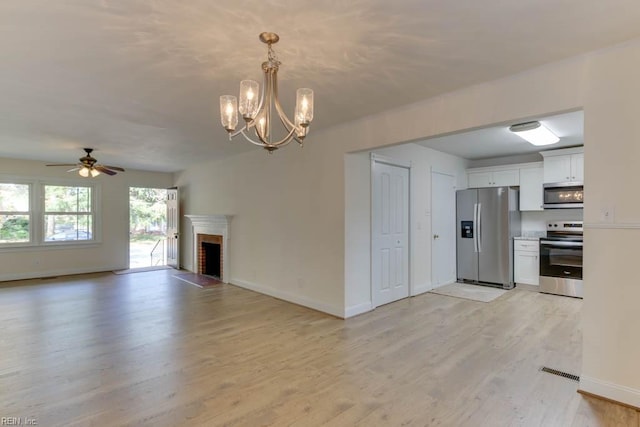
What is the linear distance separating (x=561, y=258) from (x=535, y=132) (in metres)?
2.29

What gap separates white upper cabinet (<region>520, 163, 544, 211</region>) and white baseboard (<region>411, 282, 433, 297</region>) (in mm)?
2237

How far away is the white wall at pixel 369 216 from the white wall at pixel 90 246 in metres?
6.18

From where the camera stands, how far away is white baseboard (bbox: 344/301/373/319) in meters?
4.19

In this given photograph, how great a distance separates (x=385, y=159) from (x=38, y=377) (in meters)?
4.43

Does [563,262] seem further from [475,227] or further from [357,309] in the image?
[357,309]

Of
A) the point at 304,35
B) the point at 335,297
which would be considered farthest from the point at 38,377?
the point at 304,35

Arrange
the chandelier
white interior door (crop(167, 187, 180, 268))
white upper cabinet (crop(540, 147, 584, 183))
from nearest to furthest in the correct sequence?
the chandelier
white upper cabinet (crop(540, 147, 584, 183))
white interior door (crop(167, 187, 180, 268))

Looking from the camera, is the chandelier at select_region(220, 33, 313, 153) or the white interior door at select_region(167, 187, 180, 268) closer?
the chandelier at select_region(220, 33, 313, 153)

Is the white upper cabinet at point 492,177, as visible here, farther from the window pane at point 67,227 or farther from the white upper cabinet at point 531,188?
the window pane at point 67,227

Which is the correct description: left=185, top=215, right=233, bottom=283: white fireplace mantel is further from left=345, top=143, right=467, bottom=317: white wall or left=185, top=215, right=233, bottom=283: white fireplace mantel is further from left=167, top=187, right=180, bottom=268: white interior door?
left=345, top=143, right=467, bottom=317: white wall

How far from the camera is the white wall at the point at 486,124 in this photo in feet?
7.40

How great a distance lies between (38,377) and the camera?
8.67 ft

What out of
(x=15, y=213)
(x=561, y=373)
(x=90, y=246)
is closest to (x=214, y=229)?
(x=90, y=246)

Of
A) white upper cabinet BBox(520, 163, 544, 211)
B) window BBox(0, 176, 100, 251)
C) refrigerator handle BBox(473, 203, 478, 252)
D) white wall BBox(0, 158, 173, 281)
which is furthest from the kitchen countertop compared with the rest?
window BBox(0, 176, 100, 251)
